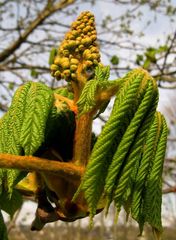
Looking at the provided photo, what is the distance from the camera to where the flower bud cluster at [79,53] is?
3.02ft

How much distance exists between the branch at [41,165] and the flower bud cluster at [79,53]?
0.65 ft

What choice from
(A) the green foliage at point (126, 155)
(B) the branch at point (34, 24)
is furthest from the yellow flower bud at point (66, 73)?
(B) the branch at point (34, 24)

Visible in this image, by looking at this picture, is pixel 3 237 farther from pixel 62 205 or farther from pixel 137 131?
pixel 137 131

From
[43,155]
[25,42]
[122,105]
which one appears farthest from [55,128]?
[25,42]

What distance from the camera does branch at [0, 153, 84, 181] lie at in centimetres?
78

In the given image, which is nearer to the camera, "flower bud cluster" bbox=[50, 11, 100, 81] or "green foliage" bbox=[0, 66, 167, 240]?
"green foliage" bbox=[0, 66, 167, 240]

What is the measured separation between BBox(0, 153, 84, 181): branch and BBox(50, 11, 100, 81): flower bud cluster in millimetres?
199

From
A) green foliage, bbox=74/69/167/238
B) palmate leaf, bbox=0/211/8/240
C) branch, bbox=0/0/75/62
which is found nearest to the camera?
green foliage, bbox=74/69/167/238

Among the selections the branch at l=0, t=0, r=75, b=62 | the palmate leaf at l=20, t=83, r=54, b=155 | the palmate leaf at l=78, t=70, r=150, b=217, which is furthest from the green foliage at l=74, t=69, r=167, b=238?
the branch at l=0, t=0, r=75, b=62

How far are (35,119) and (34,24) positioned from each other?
564cm

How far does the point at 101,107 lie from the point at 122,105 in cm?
12

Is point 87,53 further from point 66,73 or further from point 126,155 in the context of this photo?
point 126,155

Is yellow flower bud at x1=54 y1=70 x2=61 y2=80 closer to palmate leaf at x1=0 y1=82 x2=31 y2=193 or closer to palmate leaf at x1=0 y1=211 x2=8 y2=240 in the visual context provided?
palmate leaf at x1=0 y1=82 x2=31 y2=193

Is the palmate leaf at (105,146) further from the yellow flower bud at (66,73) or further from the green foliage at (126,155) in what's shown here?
the yellow flower bud at (66,73)
